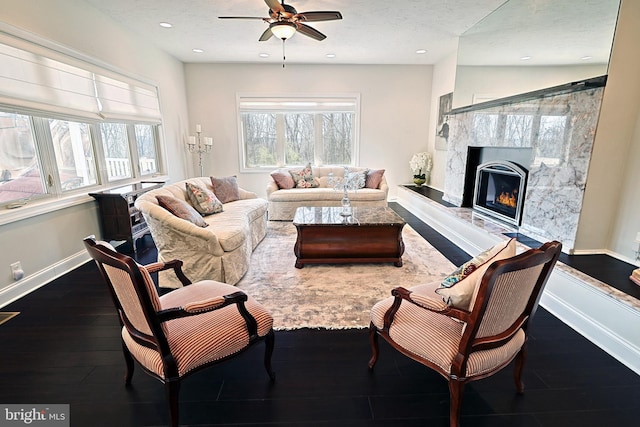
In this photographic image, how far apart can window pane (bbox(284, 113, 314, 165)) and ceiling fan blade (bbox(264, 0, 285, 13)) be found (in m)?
3.58

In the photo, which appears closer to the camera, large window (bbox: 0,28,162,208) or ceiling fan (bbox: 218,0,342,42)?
large window (bbox: 0,28,162,208)

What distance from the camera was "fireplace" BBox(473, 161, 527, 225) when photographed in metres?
3.47

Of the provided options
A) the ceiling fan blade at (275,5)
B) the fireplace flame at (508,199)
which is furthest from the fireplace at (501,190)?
the ceiling fan blade at (275,5)

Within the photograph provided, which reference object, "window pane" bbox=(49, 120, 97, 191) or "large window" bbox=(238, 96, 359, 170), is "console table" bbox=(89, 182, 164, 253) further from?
"large window" bbox=(238, 96, 359, 170)

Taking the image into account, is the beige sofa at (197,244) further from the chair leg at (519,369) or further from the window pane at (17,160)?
the chair leg at (519,369)

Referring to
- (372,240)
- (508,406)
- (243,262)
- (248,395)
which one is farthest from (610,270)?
(243,262)

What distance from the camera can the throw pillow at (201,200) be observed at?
138 inches

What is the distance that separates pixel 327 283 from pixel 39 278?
269 centimetres

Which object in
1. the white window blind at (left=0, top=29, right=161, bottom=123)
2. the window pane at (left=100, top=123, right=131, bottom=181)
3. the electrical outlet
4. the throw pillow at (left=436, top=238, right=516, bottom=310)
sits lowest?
the electrical outlet

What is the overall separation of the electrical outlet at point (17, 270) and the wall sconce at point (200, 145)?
3.57m

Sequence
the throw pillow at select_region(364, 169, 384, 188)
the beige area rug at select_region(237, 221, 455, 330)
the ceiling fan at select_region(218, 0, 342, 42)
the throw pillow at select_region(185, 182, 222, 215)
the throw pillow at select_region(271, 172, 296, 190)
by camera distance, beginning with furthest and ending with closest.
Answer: the throw pillow at select_region(364, 169, 384, 188)
the throw pillow at select_region(271, 172, 296, 190)
the throw pillow at select_region(185, 182, 222, 215)
the ceiling fan at select_region(218, 0, 342, 42)
the beige area rug at select_region(237, 221, 455, 330)

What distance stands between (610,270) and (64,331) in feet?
13.6

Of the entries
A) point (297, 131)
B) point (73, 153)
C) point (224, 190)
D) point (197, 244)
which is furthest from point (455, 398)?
point (297, 131)

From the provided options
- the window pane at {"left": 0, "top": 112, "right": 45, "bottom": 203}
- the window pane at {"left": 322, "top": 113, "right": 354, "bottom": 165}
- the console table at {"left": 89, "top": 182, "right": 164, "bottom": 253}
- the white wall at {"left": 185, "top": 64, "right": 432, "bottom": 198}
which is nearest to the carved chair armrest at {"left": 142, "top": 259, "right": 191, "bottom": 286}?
the window pane at {"left": 0, "top": 112, "right": 45, "bottom": 203}
